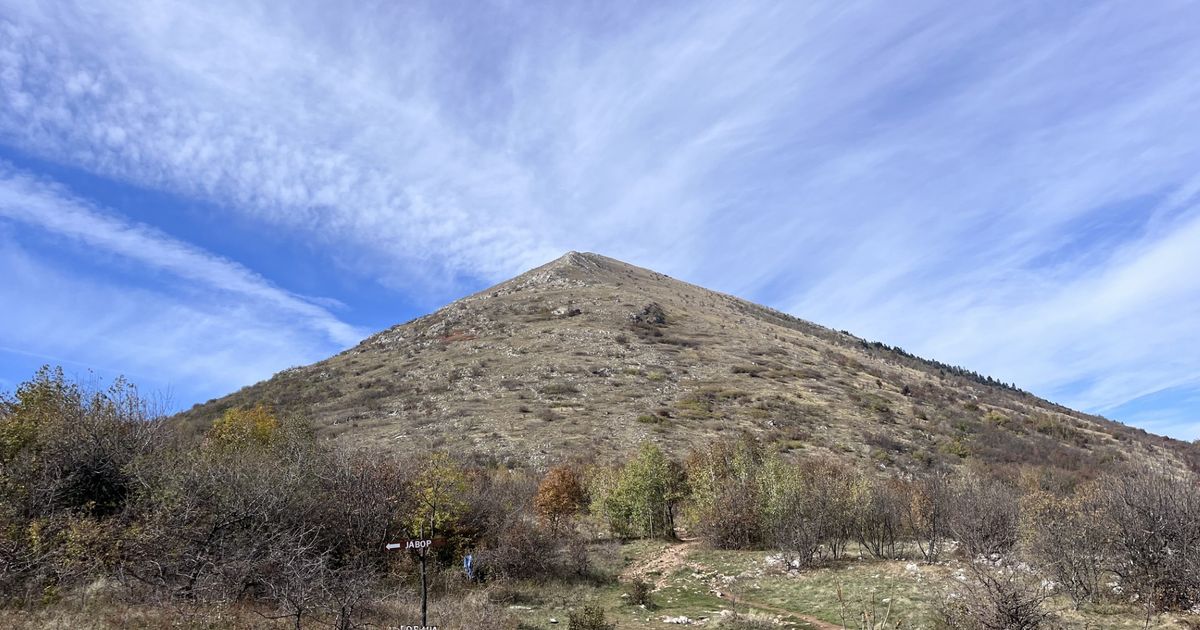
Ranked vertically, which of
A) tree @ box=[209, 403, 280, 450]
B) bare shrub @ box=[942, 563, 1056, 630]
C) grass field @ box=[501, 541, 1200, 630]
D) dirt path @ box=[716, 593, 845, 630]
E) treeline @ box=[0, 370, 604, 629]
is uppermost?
tree @ box=[209, 403, 280, 450]

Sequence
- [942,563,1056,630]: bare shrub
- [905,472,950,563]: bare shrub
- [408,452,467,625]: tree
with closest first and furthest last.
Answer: [942,563,1056,630]: bare shrub, [408,452,467,625]: tree, [905,472,950,563]: bare shrub

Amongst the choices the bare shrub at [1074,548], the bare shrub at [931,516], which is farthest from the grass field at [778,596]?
the bare shrub at [931,516]

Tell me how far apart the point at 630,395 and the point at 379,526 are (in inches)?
1328

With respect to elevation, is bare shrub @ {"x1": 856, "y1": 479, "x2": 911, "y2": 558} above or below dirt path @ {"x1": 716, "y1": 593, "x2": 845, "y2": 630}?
above

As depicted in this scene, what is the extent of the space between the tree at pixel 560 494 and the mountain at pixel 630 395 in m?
6.48

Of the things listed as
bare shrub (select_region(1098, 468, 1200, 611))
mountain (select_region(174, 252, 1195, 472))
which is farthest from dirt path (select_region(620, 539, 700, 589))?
mountain (select_region(174, 252, 1195, 472))

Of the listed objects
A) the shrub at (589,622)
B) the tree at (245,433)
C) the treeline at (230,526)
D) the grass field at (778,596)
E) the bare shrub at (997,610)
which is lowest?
the grass field at (778,596)

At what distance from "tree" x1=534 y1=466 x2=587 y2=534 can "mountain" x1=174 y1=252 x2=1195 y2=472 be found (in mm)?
6476

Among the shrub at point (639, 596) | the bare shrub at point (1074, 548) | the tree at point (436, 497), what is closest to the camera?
the bare shrub at point (1074, 548)

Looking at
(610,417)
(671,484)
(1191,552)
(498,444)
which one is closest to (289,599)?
(1191,552)

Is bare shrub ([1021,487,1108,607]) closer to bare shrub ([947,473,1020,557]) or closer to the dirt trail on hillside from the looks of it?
bare shrub ([947,473,1020,557])

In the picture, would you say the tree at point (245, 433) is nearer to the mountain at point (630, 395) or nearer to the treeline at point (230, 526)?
the treeline at point (230, 526)

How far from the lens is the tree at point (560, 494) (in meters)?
30.8

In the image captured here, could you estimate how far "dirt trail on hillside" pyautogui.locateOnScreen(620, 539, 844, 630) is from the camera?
52.5 feet
